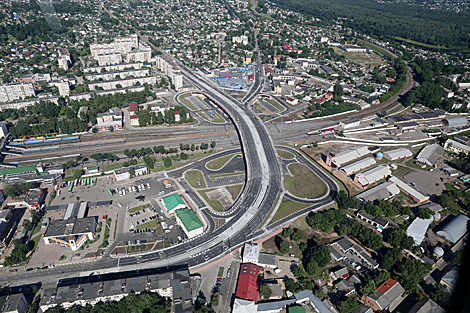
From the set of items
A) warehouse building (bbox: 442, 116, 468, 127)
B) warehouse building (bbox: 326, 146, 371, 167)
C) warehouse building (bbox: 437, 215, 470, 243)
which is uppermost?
warehouse building (bbox: 442, 116, 468, 127)

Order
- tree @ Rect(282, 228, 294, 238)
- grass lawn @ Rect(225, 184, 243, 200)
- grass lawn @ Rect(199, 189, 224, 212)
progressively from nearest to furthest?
tree @ Rect(282, 228, 294, 238)
grass lawn @ Rect(199, 189, 224, 212)
grass lawn @ Rect(225, 184, 243, 200)

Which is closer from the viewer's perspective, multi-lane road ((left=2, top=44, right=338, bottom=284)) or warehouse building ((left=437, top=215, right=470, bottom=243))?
multi-lane road ((left=2, top=44, right=338, bottom=284))

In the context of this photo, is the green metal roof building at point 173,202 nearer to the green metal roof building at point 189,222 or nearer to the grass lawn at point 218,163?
the green metal roof building at point 189,222

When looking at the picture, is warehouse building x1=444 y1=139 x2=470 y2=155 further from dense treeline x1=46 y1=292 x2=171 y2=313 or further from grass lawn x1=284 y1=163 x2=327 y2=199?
dense treeline x1=46 y1=292 x2=171 y2=313

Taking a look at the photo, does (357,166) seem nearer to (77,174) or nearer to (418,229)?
(418,229)

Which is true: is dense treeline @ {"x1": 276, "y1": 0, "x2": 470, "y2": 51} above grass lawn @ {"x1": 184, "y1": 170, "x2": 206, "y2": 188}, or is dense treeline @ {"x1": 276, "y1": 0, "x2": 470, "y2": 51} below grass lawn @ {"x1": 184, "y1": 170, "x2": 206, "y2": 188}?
above

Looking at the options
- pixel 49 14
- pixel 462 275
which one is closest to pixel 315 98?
pixel 462 275

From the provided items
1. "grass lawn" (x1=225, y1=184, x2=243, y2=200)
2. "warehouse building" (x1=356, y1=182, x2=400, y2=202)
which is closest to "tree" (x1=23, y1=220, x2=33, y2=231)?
"grass lawn" (x1=225, y1=184, x2=243, y2=200)

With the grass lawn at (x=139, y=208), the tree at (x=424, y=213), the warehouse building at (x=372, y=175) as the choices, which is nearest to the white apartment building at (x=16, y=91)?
the grass lawn at (x=139, y=208)
